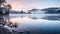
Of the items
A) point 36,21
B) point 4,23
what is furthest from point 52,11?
point 4,23

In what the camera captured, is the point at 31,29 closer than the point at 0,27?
Yes

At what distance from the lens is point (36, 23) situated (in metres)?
2.10

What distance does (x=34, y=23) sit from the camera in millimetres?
2104

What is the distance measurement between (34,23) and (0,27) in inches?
24.4

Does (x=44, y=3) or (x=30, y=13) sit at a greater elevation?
(x=44, y=3)

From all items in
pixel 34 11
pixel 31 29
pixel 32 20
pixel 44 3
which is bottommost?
pixel 31 29

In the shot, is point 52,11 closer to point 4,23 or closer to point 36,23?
point 36,23

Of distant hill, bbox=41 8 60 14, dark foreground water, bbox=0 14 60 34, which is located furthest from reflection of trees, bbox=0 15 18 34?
distant hill, bbox=41 8 60 14

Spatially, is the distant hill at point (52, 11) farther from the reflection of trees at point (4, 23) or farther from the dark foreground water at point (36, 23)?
the reflection of trees at point (4, 23)

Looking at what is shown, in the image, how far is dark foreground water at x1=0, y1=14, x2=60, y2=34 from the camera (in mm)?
2035

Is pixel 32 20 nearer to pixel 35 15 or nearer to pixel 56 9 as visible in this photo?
pixel 35 15

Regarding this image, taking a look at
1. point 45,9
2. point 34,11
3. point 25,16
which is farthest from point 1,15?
point 45,9

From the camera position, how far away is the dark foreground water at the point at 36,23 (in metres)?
2.04

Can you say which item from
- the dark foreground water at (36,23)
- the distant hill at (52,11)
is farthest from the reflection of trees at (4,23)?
the distant hill at (52,11)
